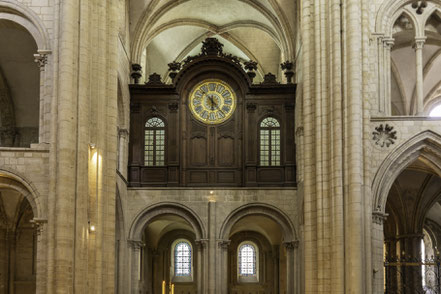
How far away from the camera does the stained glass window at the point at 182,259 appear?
44.8 metres

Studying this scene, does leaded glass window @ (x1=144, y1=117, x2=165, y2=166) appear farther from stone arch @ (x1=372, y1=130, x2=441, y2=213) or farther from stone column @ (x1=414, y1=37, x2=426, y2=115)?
stone column @ (x1=414, y1=37, x2=426, y2=115)

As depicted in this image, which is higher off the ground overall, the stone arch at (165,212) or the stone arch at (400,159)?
the stone arch at (400,159)

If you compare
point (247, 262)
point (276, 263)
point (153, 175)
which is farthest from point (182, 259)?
point (153, 175)

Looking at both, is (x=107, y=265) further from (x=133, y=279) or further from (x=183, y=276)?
(x=183, y=276)

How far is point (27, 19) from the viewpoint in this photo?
960 inches

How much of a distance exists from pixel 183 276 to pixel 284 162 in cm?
1331

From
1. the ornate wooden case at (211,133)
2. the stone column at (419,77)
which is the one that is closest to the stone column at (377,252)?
the stone column at (419,77)

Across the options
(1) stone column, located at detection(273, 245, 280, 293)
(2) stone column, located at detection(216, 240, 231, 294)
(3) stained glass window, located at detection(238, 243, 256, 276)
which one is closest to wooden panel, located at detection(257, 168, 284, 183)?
(2) stone column, located at detection(216, 240, 231, 294)

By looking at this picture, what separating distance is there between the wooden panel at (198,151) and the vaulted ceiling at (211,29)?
4518mm

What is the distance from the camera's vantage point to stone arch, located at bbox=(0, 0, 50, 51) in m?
24.0

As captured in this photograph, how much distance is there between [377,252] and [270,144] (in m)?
10.5

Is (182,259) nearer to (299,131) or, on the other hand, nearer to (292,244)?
(292,244)

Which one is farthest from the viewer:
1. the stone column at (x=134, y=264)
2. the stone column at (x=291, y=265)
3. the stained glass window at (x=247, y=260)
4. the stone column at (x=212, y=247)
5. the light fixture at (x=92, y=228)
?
the stained glass window at (x=247, y=260)

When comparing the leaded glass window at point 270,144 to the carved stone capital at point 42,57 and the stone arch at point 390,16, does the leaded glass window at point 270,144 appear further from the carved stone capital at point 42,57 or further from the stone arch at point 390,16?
the carved stone capital at point 42,57
